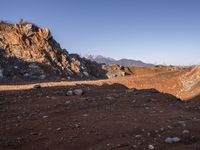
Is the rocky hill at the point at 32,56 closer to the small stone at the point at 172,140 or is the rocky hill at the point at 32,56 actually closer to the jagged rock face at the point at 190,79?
the jagged rock face at the point at 190,79

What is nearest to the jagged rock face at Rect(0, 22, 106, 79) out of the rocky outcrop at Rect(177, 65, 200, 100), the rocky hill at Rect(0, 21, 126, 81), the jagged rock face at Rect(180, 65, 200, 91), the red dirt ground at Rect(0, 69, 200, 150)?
the rocky hill at Rect(0, 21, 126, 81)

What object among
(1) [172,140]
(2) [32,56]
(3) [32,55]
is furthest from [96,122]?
(3) [32,55]

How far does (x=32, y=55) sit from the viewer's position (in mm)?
36719

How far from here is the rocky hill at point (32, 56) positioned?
3342cm

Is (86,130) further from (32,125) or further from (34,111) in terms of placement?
(34,111)

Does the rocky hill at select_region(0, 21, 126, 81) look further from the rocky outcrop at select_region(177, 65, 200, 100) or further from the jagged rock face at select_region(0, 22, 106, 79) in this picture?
the rocky outcrop at select_region(177, 65, 200, 100)

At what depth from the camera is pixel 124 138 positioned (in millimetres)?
8211

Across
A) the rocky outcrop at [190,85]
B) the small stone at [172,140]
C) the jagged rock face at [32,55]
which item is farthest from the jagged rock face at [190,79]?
the small stone at [172,140]

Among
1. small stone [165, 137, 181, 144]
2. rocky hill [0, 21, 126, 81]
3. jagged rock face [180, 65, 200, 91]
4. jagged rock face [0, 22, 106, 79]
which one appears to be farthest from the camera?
jagged rock face [0, 22, 106, 79]

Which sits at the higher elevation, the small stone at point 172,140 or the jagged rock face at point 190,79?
the jagged rock face at point 190,79

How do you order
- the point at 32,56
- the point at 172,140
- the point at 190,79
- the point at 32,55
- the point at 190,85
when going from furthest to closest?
1. the point at 32,55
2. the point at 32,56
3. the point at 190,79
4. the point at 190,85
5. the point at 172,140

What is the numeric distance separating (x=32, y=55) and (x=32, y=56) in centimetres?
17

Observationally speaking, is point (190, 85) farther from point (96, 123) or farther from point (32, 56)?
point (96, 123)

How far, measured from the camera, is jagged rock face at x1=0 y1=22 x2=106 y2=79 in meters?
33.7
